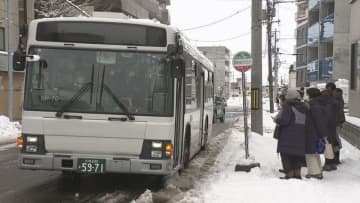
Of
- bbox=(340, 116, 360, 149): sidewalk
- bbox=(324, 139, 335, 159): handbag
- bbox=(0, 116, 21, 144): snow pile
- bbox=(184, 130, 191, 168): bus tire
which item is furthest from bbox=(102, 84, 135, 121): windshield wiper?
bbox=(0, 116, 21, 144): snow pile

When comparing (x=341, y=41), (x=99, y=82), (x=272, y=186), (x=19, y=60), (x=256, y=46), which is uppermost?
(x=341, y=41)

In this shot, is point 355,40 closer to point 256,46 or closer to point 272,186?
point 256,46

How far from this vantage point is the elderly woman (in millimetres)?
9953

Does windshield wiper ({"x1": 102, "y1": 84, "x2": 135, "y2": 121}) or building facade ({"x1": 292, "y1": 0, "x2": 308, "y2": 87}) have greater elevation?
building facade ({"x1": 292, "y1": 0, "x2": 308, "y2": 87})

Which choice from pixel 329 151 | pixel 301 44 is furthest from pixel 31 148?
pixel 301 44

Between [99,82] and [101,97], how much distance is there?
0.25 meters

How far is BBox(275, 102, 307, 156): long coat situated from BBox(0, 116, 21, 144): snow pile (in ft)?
43.2

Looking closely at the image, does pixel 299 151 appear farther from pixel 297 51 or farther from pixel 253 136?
pixel 297 51

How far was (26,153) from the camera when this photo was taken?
911cm

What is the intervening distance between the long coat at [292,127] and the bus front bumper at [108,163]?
7.58ft

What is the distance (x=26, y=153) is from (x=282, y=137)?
454cm

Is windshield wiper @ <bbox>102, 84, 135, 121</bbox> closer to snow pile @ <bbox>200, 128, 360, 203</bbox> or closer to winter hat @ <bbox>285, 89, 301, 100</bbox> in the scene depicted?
snow pile @ <bbox>200, 128, 360, 203</bbox>

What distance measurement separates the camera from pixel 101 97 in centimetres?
910

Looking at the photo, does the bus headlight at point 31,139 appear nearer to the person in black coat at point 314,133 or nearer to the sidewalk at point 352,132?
the person in black coat at point 314,133
